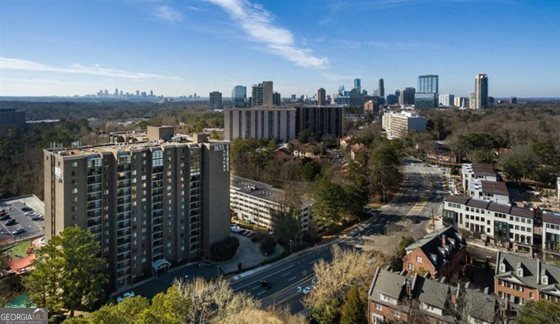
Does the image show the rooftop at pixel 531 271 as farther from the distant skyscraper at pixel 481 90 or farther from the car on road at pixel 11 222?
the distant skyscraper at pixel 481 90

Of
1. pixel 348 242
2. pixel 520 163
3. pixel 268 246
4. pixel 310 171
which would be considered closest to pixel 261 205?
pixel 268 246

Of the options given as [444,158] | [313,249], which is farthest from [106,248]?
[444,158]

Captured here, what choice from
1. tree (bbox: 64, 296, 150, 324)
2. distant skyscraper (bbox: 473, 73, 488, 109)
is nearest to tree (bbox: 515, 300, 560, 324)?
tree (bbox: 64, 296, 150, 324)

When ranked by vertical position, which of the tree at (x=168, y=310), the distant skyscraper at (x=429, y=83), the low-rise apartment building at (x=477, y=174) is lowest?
the tree at (x=168, y=310)

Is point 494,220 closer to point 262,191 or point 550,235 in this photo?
point 550,235

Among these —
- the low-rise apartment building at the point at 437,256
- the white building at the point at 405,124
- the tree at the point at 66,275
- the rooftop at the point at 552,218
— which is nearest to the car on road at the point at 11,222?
the tree at the point at 66,275

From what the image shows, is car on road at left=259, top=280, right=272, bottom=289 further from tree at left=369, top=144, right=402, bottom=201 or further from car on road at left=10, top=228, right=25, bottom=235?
car on road at left=10, top=228, right=25, bottom=235
